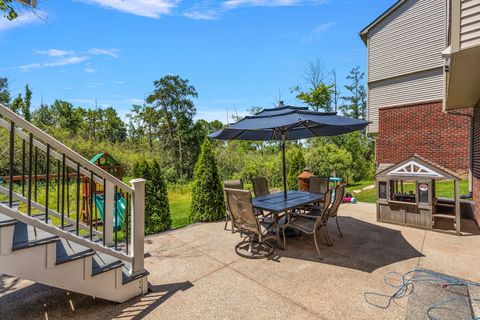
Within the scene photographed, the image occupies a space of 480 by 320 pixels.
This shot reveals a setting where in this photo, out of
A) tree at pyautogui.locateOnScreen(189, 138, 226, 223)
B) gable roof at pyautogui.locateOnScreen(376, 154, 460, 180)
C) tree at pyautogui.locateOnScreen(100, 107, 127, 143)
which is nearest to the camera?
gable roof at pyautogui.locateOnScreen(376, 154, 460, 180)

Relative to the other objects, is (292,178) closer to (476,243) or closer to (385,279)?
(476,243)

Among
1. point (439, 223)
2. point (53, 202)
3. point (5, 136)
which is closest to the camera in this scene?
point (439, 223)

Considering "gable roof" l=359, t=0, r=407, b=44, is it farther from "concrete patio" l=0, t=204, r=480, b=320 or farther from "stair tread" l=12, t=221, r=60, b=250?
"stair tread" l=12, t=221, r=60, b=250

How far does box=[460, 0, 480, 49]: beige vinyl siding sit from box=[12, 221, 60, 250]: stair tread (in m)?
4.42

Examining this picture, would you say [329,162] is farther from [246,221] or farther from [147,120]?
[147,120]

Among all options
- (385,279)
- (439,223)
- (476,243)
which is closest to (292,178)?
(439,223)

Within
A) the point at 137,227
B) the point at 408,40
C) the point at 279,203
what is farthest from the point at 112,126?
the point at 137,227

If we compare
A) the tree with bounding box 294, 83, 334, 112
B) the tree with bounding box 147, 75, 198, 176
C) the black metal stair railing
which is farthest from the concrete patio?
the tree with bounding box 147, 75, 198, 176

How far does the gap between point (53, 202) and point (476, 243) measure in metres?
11.1

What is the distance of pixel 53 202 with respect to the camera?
8055mm

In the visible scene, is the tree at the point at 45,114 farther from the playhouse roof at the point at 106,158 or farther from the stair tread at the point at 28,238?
the stair tread at the point at 28,238

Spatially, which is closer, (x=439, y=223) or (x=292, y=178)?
(x=439, y=223)

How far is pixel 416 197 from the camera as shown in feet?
16.0

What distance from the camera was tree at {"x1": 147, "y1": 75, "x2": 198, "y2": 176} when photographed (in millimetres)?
22141
